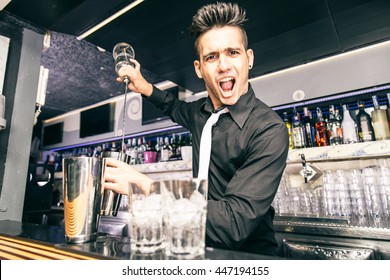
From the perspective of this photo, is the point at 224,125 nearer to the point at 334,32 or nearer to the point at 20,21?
the point at 334,32

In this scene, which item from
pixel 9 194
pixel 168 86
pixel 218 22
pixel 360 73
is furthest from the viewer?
pixel 168 86

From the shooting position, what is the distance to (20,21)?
177 centimetres

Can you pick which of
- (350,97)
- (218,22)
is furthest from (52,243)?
(350,97)

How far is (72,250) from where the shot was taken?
682 millimetres

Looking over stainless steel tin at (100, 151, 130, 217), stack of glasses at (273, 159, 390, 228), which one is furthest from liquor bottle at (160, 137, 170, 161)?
stainless steel tin at (100, 151, 130, 217)

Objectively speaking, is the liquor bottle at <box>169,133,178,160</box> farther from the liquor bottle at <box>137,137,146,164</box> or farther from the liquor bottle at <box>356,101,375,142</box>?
the liquor bottle at <box>356,101,375,142</box>

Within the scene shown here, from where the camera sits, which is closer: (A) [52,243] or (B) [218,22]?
(A) [52,243]

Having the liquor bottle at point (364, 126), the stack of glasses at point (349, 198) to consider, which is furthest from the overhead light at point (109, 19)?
the liquor bottle at point (364, 126)

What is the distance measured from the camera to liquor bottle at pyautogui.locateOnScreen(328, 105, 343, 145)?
7.98ft

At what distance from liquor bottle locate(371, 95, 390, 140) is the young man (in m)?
1.55

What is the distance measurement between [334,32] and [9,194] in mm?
2516

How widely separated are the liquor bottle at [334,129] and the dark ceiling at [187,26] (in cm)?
56
